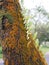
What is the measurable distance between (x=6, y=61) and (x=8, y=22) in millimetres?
242

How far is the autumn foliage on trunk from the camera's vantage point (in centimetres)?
153

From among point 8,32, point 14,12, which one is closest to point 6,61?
point 8,32

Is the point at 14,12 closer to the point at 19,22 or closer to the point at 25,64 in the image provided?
the point at 19,22

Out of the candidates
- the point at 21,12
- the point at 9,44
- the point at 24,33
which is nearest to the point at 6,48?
the point at 9,44

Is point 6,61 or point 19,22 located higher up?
point 19,22

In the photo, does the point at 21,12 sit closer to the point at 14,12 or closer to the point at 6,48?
the point at 14,12

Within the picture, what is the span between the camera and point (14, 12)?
155cm

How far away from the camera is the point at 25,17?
5.29 ft

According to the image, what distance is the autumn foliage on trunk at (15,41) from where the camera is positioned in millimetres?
1526

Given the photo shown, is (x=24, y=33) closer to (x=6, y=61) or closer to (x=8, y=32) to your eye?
(x=8, y=32)

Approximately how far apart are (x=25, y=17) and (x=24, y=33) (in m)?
0.12

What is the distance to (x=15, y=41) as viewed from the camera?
60.2 inches

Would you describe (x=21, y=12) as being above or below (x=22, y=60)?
above

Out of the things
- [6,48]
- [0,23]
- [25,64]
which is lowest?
[25,64]
